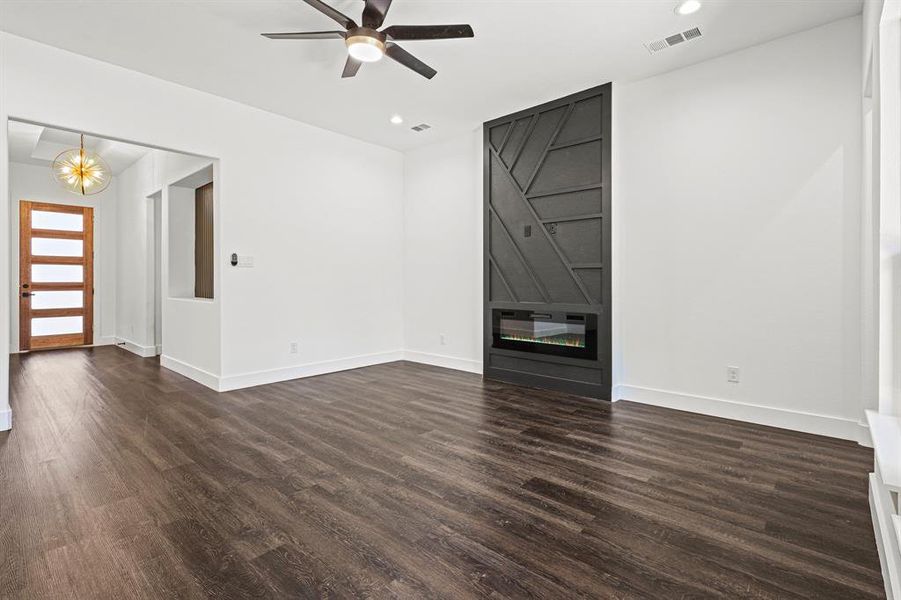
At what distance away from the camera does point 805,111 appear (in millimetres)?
3223

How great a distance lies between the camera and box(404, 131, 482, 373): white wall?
17.8ft

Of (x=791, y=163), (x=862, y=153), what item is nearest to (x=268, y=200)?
(x=791, y=163)

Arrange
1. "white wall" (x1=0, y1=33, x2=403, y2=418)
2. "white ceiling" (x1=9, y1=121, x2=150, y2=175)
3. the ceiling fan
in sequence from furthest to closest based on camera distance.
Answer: "white ceiling" (x1=9, y1=121, x2=150, y2=175)
"white wall" (x1=0, y1=33, x2=403, y2=418)
the ceiling fan

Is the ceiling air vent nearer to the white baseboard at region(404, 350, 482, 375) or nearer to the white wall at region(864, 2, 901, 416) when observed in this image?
the white wall at region(864, 2, 901, 416)

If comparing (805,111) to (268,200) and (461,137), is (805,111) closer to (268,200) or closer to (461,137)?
(461,137)

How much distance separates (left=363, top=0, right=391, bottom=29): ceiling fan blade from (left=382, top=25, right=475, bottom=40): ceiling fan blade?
0.09 metres

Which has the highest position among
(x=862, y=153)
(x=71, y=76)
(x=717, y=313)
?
(x=71, y=76)

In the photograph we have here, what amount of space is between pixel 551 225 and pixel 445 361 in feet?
7.54

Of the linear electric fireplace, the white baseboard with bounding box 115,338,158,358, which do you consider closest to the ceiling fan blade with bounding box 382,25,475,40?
the linear electric fireplace

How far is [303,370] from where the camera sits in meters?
5.15

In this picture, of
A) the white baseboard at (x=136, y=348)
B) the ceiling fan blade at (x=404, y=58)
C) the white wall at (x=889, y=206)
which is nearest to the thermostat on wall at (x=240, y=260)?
the ceiling fan blade at (x=404, y=58)

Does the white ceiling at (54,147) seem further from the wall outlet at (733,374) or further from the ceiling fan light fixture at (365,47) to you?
the wall outlet at (733,374)

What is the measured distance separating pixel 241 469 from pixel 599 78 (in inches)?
166

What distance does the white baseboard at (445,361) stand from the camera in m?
5.42
